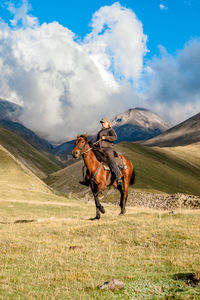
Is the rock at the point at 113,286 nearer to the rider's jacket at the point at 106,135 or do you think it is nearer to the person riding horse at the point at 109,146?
the person riding horse at the point at 109,146

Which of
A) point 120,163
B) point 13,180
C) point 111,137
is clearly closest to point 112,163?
point 120,163

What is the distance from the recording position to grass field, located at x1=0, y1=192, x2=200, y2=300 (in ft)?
24.0

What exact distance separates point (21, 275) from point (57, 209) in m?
31.7

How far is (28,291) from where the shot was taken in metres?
7.43

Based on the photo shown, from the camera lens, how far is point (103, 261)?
10109mm

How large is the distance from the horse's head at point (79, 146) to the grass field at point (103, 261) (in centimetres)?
481

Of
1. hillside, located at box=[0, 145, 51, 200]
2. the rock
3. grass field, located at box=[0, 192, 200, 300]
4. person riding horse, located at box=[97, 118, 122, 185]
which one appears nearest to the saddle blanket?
person riding horse, located at box=[97, 118, 122, 185]

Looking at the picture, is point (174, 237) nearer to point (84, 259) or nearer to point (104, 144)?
point (84, 259)

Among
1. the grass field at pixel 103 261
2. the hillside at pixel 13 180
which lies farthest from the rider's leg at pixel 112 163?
the hillside at pixel 13 180

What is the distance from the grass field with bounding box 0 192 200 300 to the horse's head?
481 cm

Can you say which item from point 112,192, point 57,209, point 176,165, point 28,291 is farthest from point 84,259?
point 176,165

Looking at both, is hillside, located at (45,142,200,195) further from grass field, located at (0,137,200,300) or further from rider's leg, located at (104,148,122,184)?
grass field, located at (0,137,200,300)

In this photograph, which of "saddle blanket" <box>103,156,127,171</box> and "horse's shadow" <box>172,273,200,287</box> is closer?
"horse's shadow" <box>172,273,200,287</box>

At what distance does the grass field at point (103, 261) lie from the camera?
7.30 m
